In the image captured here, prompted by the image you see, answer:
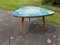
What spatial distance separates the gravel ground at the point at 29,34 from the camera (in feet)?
19.4

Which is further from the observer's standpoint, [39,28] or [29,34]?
[39,28]

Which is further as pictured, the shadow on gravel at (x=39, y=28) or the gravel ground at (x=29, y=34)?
the shadow on gravel at (x=39, y=28)

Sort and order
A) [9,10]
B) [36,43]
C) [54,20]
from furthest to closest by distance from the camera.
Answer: [9,10], [54,20], [36,43]

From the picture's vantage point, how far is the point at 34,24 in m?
7.25

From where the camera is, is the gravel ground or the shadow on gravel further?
the shadow on gravel

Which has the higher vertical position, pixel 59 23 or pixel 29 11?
pixel 29 11

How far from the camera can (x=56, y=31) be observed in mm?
6566

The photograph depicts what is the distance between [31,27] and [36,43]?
1256 mm

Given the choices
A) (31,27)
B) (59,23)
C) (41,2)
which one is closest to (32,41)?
(31,27)

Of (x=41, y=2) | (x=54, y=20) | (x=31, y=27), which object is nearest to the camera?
(x=31, y=27)

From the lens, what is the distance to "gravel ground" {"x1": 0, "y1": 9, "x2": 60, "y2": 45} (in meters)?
5.90

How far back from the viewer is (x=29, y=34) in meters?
6.39

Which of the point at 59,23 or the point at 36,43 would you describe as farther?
the point at 59,23

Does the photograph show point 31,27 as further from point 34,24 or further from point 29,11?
point 29,11
